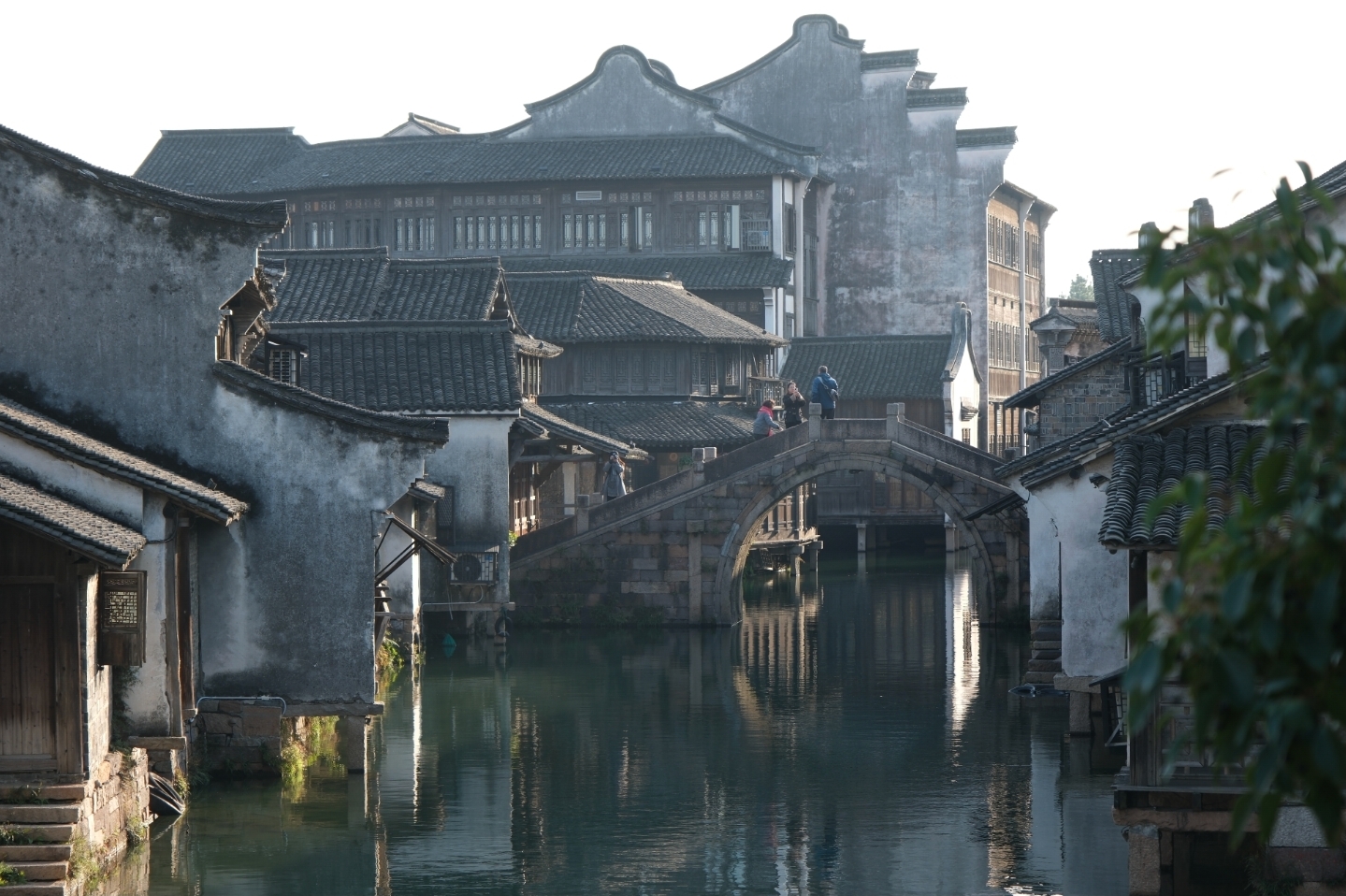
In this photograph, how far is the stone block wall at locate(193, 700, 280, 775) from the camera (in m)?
19.4

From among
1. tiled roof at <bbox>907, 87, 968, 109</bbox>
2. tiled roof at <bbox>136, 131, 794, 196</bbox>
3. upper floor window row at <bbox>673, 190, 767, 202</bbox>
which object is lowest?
upper floor window row at <bbox>673, 190, 767, 202</bbox>

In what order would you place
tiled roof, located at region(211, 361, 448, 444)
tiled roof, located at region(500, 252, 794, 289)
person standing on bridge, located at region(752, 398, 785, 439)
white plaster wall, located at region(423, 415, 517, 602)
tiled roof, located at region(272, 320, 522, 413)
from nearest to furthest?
tiled roof, located at region(211, 361, 448, 444)
tiled roof, located at region(272, 320, 522, 413)
white plaster wall, located at region(423, 415, 517, 602)
person standing on bridge, located at region(752, 398, 785, 439)
tiled roof, located at region(500, 252, 794, 289)

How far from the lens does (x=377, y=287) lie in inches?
1412

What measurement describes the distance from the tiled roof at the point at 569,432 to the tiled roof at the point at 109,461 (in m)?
16.2

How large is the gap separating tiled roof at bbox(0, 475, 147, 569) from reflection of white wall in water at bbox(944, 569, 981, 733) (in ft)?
45.1

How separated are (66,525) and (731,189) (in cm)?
3953

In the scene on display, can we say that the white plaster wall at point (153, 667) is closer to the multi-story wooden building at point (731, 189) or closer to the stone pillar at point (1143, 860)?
the stone pillar at point (1143, 860)

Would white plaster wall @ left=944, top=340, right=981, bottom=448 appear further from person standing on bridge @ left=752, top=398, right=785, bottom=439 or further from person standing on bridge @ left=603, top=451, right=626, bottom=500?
person standing on bridge @ left=603, top=451, right=626, bottom=500

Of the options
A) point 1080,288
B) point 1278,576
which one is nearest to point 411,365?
point 1278,576

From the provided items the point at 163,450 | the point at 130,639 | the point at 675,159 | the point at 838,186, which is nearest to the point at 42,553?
the point at 130,639

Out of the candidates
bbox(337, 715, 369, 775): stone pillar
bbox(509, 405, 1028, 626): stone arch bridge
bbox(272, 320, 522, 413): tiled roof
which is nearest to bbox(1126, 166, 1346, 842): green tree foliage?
bbox(337, 715, 369, 775): stone pillar

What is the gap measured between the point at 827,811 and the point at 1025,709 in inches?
308

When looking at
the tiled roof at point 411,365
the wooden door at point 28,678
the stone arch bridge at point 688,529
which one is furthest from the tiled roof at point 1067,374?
the wooden door at point 28,678

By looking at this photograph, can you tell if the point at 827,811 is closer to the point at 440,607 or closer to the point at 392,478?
the point at 392,478
